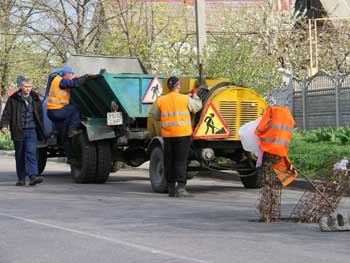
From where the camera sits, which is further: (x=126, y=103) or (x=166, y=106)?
(x=126, y=103)

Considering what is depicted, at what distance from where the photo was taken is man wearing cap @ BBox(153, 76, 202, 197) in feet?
38.5

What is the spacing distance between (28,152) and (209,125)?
354 cm

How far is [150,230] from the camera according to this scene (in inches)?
341

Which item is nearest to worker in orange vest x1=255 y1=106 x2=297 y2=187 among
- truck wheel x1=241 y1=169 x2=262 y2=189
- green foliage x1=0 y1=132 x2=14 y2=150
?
truck wheel x1=241 y1=169 x2=262 y2=189

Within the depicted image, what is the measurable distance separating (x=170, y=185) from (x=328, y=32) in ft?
80.8

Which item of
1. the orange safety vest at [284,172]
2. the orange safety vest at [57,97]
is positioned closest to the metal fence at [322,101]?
the orange safety vest at [57,97]

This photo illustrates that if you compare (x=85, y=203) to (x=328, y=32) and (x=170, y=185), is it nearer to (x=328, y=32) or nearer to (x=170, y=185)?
(x=170, y=185)

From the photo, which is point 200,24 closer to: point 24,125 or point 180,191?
point 24,125

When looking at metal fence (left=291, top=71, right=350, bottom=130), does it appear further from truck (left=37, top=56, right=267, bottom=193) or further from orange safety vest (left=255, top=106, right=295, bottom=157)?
orange safety vest (left=255, top=106, right=295, bottom=157)

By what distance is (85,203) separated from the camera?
11.2 meters

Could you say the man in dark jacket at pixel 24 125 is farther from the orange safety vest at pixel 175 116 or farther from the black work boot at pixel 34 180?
the orange safety vest at pixel 175 116

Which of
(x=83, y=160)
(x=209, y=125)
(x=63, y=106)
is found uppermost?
(x=63, y=106)

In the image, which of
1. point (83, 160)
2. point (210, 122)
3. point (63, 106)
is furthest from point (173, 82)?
point (63, 106)

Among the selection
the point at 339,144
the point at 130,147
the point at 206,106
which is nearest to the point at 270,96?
the point at 339,144
